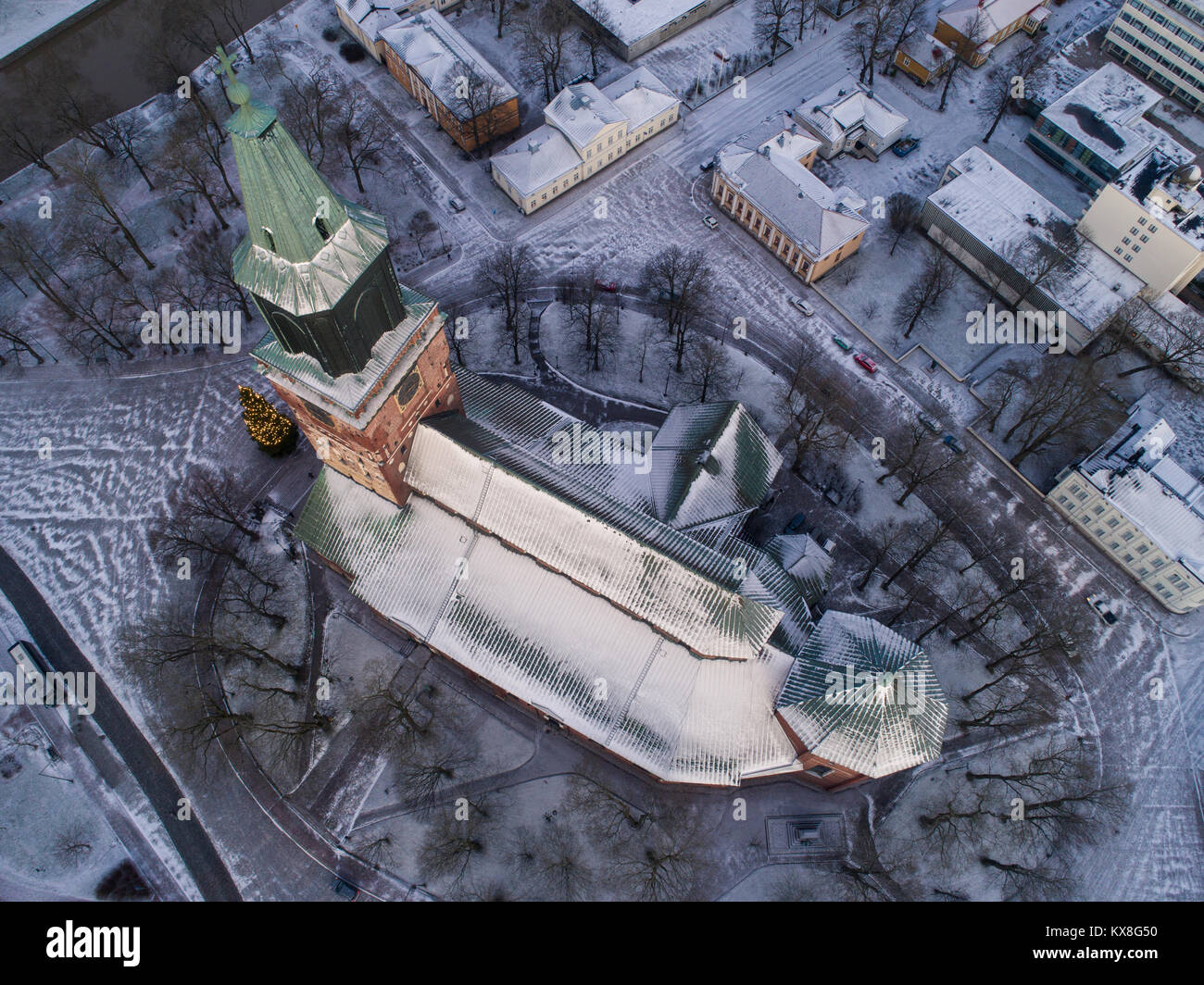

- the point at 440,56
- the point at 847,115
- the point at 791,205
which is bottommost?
the point at 791,205

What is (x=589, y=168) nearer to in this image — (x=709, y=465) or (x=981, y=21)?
(x=709, y=465)

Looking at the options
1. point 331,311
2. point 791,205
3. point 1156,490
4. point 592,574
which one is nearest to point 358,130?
point 791,205

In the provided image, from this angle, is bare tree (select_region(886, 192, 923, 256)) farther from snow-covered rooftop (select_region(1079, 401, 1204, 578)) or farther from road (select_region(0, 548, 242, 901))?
road (select_region(0, 548, 242, 901))

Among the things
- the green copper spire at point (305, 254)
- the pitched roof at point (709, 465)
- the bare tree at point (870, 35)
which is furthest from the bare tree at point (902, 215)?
the green copper spire at point (305, 254)

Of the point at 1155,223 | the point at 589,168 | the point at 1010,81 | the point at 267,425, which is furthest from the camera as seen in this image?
the point at 1010,81

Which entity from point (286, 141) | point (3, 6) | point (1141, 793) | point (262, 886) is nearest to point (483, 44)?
point (3, 6)

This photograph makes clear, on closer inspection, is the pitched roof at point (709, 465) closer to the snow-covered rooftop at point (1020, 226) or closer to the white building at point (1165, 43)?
the snow-covered rooftop at point (1020, 226)
